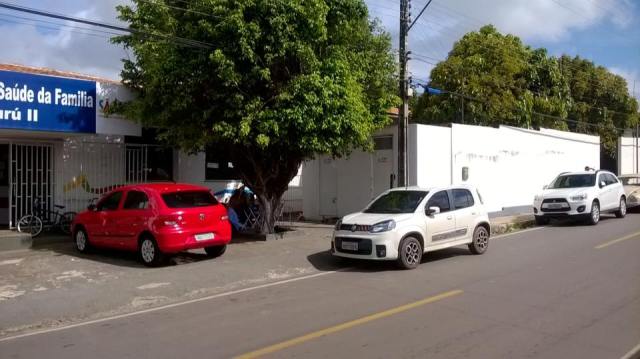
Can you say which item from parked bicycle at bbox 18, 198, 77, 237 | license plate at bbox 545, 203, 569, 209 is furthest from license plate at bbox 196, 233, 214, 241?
license plate at bbox 545, 203, 569, 209

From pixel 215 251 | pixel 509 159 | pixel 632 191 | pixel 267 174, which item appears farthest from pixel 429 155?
pixel 215 251

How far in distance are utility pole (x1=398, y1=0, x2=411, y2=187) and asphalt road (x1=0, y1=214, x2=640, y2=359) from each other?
5290 millimetres

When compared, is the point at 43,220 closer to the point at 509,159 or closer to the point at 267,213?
the point at 267,213

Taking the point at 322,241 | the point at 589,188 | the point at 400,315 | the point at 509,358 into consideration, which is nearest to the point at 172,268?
the point at 322,241

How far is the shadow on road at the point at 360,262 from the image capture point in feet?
36.9

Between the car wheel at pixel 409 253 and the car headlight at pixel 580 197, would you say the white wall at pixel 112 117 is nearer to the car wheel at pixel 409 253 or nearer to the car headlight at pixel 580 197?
the car wheel at pixel 409 253

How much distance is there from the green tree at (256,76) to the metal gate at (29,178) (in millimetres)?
2932

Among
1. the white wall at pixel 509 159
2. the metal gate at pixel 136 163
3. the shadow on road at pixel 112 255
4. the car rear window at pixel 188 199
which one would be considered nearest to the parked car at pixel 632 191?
the white wall at pixel 509 159

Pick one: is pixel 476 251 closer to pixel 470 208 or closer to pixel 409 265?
pixel 470 208

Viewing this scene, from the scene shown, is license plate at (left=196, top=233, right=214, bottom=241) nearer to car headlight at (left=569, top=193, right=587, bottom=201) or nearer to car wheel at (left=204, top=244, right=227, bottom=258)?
car wheel at (left=204, top=244, right=227, bottom=258)

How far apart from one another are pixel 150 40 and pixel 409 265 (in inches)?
325

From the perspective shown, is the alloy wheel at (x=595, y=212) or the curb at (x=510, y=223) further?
the alloy wheel at (x=595, y=212)

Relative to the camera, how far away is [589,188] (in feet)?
60.2

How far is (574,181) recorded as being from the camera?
63.6 ft
